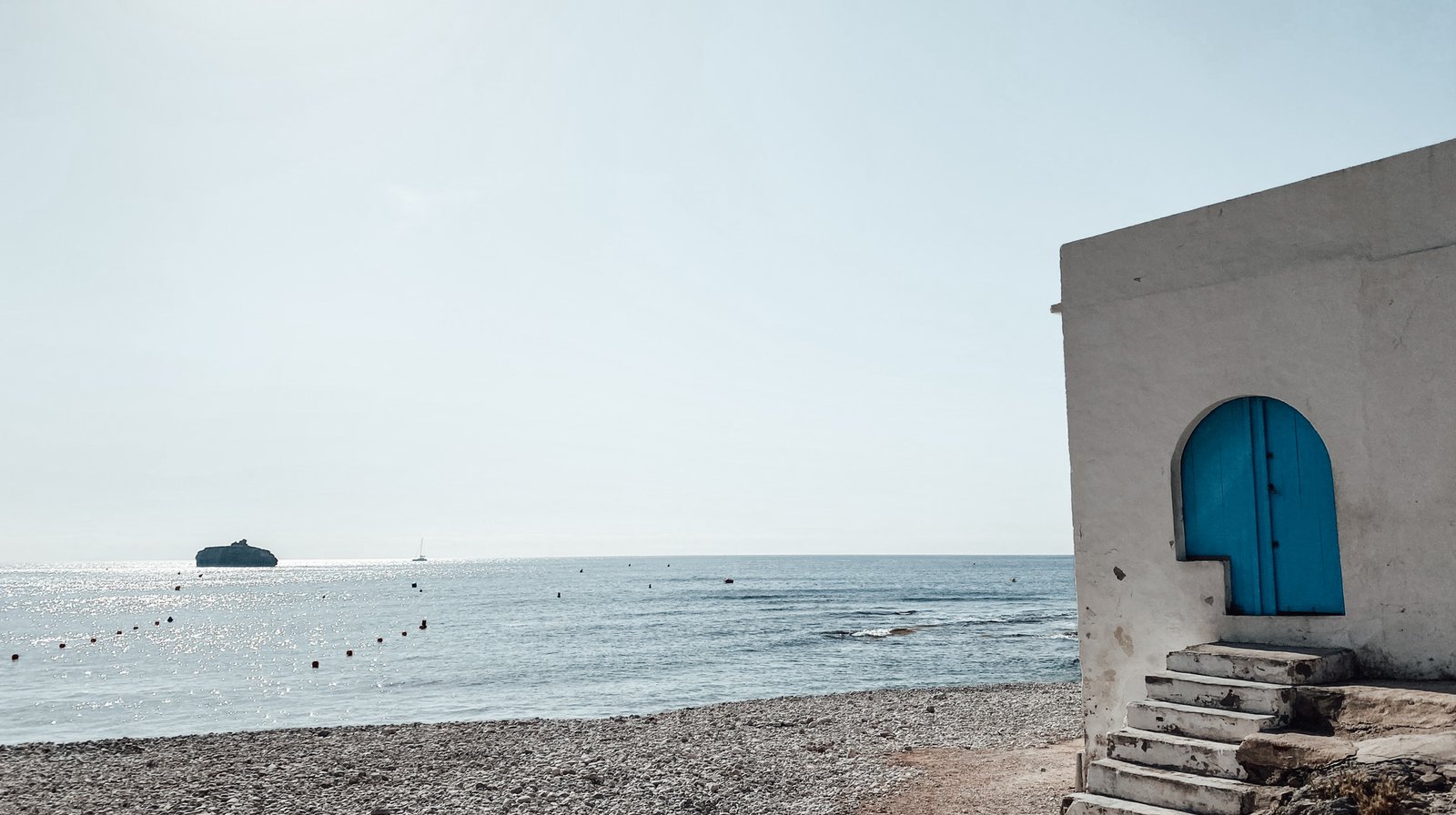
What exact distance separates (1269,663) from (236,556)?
211195 mm

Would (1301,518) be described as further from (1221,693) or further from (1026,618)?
(1026,618)

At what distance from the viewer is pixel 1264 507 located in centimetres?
750

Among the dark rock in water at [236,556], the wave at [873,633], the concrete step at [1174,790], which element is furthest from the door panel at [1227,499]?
the dark rock in water at [236,556]

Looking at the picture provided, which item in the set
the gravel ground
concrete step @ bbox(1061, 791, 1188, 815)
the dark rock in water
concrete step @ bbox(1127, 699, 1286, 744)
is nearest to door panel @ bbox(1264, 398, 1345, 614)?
concrete step @ bbox(1127, 699, 1286, 744)

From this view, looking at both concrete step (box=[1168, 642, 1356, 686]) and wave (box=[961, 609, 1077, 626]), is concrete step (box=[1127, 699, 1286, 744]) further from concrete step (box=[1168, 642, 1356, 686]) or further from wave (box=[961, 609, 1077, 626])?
wave (box=[961, 609, 1077, 626])

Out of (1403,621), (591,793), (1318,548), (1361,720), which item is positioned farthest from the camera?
(591,793)

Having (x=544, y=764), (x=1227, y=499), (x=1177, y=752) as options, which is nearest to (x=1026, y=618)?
(x=544, y=764)

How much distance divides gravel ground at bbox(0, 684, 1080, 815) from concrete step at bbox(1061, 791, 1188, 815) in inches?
192

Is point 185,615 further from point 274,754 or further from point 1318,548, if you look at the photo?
point 1318,548

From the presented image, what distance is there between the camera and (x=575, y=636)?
45.6 m

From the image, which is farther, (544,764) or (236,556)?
(236,556)

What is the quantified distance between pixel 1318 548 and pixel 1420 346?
5.71ft

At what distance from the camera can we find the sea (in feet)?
83.7

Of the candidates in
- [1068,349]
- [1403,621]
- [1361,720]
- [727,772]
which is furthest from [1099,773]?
[727,772]
